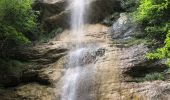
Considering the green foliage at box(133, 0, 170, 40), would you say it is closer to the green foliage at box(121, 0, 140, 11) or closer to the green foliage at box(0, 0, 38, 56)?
the green foliage at box(121, 0, 140, 11)

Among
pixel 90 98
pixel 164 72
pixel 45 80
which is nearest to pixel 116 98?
pixel 90 98

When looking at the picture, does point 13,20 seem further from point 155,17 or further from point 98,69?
point 155,17

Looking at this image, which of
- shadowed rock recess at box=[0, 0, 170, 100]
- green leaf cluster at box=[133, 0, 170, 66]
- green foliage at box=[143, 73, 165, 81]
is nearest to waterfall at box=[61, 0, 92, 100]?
shadowed rock recess at box=[0, 0, 170, 100]

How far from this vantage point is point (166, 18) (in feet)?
60.5

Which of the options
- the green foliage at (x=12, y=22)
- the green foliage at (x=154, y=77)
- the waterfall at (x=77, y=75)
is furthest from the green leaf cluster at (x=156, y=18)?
the green foliage at (x=12, y=22)

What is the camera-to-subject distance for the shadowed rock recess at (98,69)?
15.2m

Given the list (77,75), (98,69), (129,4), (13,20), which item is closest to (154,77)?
(98,69)

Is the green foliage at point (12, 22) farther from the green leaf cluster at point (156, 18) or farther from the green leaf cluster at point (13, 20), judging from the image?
the green leaf cluster at point (156, 18)

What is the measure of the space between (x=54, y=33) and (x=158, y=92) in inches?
428

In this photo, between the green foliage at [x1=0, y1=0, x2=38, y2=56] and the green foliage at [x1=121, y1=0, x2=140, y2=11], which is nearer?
the green foliage at [x1=0, y1=0, x2=38, y2=56]

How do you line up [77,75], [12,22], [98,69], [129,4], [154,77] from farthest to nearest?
[129,4], [12,22], [77,75], [98,69], [154,77]

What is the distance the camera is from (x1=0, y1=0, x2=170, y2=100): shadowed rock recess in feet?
49.9

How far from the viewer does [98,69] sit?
1677 centimetres

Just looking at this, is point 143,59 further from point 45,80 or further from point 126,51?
point 45,80
